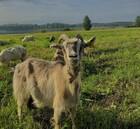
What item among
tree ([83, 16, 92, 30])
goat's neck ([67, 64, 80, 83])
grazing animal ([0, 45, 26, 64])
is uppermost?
goat's neck ([67, 64, 80, 83])

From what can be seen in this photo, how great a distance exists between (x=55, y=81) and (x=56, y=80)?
57 millimetres

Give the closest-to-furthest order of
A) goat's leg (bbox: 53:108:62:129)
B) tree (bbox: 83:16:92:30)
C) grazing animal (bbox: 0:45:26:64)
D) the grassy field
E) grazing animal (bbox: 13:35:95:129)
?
1. grazing animal (bbox: 13:35:95:129)
2. goat's leg (bbox: 53:108:62:129)
3. the grassy field
4. grazing animal (bbox: 0:45:26:64)
5. tree (bbox: 83:16:92:30)

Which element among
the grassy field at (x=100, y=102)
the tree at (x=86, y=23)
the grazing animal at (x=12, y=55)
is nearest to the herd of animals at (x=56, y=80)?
the grassy field at (x=100, y=102)

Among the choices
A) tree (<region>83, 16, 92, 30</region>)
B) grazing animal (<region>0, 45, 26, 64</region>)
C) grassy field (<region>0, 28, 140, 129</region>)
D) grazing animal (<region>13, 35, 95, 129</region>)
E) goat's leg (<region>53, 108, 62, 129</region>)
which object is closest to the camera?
grazing animal (<region>13, 35, 95, 129</region>)

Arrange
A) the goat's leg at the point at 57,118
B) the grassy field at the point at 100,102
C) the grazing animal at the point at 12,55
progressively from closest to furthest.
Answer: the goat's leg at the point at 57,118
the grassy field at the point at 100,102
the grazing animal at the point at 12,55

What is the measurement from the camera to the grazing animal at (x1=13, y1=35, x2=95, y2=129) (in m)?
6.00

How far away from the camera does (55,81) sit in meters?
6.96

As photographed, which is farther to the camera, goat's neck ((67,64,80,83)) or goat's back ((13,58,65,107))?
goat's back ((13,58,65,107))

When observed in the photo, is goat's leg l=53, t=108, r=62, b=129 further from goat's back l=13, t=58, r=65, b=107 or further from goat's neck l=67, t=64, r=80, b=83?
goat's neck l=67, t=64, r=80, b=83

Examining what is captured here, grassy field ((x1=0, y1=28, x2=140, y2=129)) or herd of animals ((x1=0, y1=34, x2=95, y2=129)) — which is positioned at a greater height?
herd of animals ((x1=0, y1=34, x2=95, y2=129))

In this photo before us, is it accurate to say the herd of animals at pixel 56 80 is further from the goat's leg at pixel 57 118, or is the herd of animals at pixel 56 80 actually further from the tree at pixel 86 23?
the tree at pixel 86 23

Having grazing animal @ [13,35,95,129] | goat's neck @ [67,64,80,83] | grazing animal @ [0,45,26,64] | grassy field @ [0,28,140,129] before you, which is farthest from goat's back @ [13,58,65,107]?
grazing animal @ [0,45,26,64]

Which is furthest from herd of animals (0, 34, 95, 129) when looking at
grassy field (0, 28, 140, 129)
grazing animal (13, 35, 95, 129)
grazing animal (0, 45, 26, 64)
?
grazing animal (0, 45, 26, 64)

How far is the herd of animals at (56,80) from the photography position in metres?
6.04
